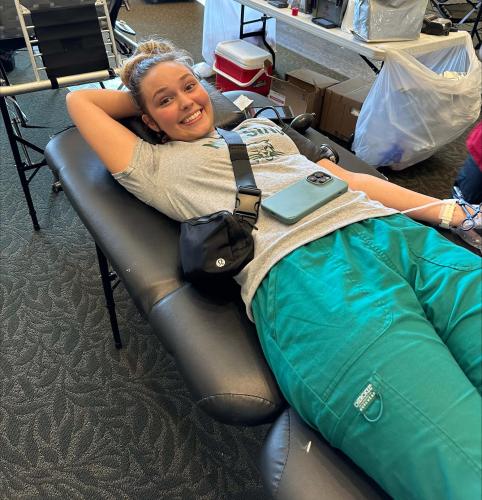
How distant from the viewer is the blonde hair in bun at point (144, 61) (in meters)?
1.26

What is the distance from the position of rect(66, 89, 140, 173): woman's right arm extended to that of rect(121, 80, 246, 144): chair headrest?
2.7 inches

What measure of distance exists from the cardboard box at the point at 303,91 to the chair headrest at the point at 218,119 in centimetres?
87

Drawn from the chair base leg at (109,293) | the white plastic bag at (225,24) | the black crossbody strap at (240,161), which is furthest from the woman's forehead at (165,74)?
the white plastic bag at (225,24)

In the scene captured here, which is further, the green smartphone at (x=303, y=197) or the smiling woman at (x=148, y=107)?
the smiling woman at (x=148, y=107)

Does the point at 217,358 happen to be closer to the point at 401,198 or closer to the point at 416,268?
the point at 416,268

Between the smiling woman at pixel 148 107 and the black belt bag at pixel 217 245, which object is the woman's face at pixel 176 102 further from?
the black belt bag at pixel 217 245

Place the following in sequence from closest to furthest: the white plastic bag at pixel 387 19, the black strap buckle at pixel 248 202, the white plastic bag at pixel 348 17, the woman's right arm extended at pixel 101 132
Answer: the black strap buckle at pixel 248 202
the woman's right arm extended at pixel 101 132
the white plastic bag at pixel 387 19
the white plastic bag at pixel 348 17

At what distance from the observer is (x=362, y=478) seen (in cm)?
78

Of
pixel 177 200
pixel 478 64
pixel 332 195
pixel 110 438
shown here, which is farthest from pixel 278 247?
pixel 478 64

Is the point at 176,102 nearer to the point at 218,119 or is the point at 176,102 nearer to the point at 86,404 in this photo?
the point at 218,119

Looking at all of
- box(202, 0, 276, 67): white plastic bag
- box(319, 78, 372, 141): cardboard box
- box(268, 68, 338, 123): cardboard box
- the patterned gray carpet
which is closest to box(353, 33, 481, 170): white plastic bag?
box(319, 78, 372, 141): cardboard box

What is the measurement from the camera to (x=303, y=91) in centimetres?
247

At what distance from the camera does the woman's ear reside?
130cm

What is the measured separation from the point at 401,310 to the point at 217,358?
1.22ft
